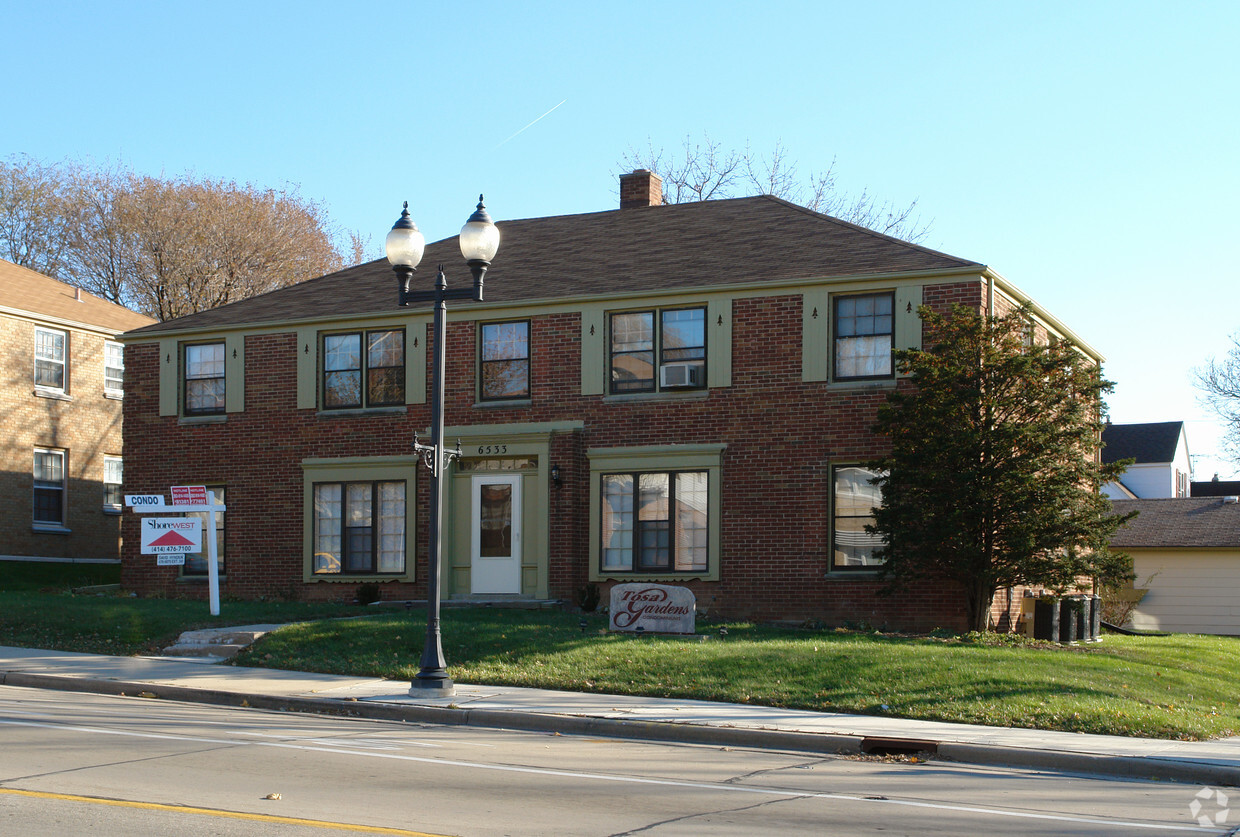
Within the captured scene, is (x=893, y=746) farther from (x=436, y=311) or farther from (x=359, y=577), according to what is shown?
(x=359, y=577)

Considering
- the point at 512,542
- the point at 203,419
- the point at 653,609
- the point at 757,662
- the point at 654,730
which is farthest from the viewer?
the point at 203,419

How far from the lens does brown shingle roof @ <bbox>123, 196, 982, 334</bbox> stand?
22406 mm

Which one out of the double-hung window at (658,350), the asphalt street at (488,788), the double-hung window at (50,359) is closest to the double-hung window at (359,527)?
the double-hung window at (658,350)

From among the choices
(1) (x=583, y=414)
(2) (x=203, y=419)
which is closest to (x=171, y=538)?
(2) (x=203, y=419)

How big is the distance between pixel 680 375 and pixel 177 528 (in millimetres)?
9036

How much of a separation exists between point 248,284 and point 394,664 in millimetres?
34765

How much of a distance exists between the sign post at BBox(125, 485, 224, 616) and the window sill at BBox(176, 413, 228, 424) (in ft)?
13.9

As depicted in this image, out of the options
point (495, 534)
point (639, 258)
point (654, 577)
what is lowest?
point (654, 577)

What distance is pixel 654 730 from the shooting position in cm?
1233

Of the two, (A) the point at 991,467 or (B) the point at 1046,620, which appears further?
(B) the point at 1046,620

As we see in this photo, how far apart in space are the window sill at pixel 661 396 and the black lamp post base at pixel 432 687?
953cm

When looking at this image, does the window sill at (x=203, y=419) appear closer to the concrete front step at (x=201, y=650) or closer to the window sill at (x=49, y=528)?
the window sill at (x=49, y=528)

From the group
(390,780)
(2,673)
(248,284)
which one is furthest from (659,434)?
(248,284)

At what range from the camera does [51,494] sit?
32.7 m
